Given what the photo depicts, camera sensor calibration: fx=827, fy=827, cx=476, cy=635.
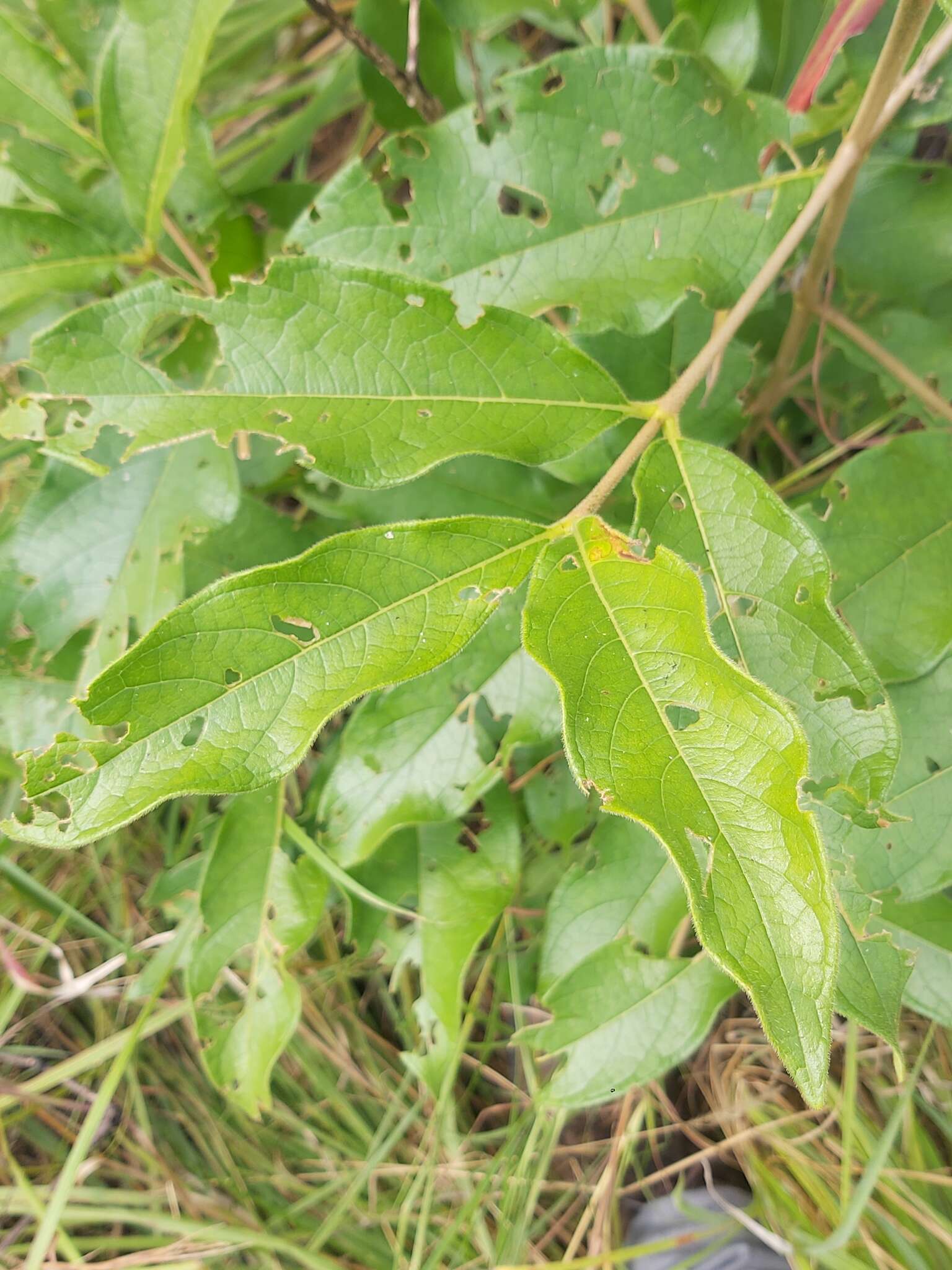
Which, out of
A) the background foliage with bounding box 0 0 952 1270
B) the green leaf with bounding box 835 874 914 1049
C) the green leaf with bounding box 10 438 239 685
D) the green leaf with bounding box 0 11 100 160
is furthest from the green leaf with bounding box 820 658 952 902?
the green leaf with bounding box 0 11 100 160

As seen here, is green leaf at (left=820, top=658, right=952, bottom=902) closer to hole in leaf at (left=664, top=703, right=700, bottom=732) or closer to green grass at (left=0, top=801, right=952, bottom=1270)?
hole in leaf at (left=664, top=703, right=700, bottom=732)

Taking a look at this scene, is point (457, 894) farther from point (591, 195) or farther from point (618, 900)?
point (591, 195)

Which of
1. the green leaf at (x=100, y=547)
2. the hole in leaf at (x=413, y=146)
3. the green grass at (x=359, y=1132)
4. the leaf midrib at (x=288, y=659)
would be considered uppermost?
the hole in leaf at (x=413, y=146)

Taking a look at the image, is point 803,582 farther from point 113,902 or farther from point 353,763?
point 113,902

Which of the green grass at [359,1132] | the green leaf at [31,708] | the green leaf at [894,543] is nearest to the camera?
the green leaf at [894,543]

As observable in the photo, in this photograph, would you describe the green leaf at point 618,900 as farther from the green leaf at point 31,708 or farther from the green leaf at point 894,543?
the green leaf at point 31,708

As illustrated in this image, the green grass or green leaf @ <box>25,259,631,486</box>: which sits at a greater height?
green leaf @ <box>25,259,631,486</box>

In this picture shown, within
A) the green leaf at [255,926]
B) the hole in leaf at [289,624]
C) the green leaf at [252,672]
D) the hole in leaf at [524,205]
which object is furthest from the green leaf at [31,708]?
the hole in leaf at [524,205]
